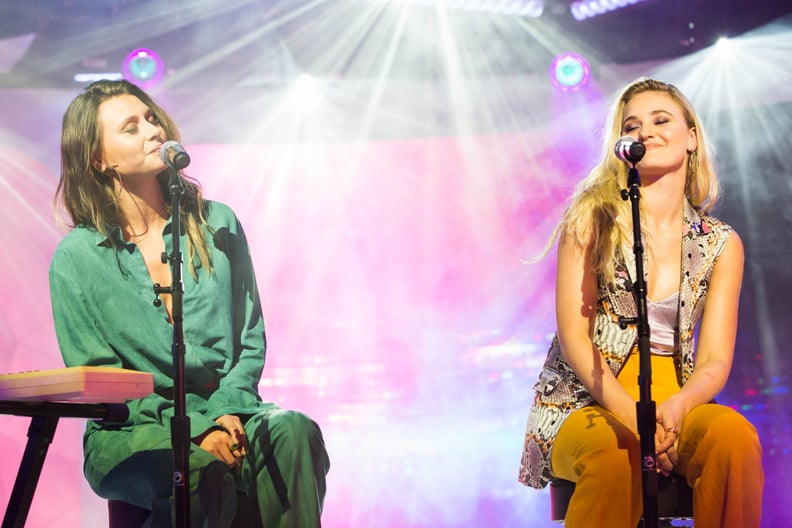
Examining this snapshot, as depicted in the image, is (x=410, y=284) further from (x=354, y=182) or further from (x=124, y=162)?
(x=124, y=162)

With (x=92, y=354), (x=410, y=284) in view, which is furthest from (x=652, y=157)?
(x=410, y=284)

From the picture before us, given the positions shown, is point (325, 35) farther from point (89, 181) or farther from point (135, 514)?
point (135, 514)

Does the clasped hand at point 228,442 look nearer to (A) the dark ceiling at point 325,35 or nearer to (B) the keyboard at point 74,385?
(B) the keyboard at point 74,385

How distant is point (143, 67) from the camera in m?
5.21

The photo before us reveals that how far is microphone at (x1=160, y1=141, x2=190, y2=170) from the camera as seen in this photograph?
282 centimetres

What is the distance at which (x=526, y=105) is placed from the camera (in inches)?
224

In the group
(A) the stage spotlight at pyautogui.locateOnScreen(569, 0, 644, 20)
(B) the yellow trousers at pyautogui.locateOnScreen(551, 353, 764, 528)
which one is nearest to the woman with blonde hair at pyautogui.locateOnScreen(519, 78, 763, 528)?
(B) the yellow trousers at pyautogui.locateOnScreen(551, 353, 764, 528)

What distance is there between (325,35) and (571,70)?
5.02 feet

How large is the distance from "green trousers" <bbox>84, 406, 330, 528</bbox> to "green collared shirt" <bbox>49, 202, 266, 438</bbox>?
0.39 ft

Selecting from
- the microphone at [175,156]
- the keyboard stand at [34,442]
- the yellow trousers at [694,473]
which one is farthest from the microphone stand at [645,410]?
the keyboard stand at [34,442]

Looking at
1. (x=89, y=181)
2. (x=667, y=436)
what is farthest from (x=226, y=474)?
(x=667, y=436)

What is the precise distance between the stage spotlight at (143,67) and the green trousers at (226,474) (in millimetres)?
2825

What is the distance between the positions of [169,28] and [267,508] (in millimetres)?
3342

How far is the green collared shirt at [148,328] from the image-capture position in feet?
9.89
